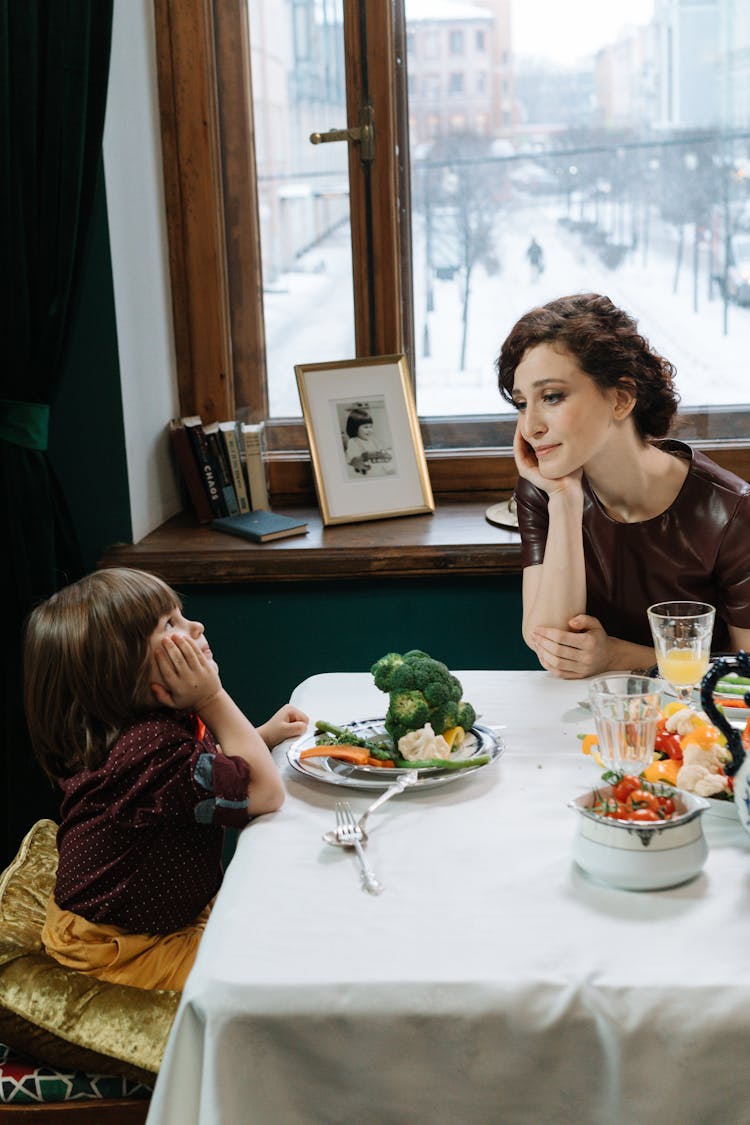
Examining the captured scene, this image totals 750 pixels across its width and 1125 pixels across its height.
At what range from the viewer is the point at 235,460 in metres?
2.77

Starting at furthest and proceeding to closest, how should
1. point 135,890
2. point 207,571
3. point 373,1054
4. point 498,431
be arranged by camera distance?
point 498,431, point 207,571, point 135,890, point 373,1054

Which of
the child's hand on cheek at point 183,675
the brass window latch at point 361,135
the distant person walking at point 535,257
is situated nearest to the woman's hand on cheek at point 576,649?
the child's hand on cheek at point 183,675

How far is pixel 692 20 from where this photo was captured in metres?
2.69

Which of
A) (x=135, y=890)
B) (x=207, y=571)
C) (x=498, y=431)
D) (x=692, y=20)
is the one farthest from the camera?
(x=498, y=431)

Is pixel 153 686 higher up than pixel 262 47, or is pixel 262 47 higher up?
pixel 262 47

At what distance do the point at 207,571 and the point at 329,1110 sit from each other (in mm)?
1558

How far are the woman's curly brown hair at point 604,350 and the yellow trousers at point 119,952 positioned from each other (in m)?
1.07

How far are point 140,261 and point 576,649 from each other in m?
1.36

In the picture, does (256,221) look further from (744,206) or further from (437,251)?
(744,206)

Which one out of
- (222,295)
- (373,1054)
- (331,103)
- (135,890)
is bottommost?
(135,890)

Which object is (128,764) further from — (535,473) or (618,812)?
(535,473)

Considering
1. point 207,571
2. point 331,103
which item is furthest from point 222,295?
point 207,571

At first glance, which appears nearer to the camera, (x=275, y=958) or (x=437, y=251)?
(x=275, y=958)

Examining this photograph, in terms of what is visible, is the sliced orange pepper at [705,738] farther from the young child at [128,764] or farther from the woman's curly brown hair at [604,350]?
the woman's curly brown hair at [604,350]
